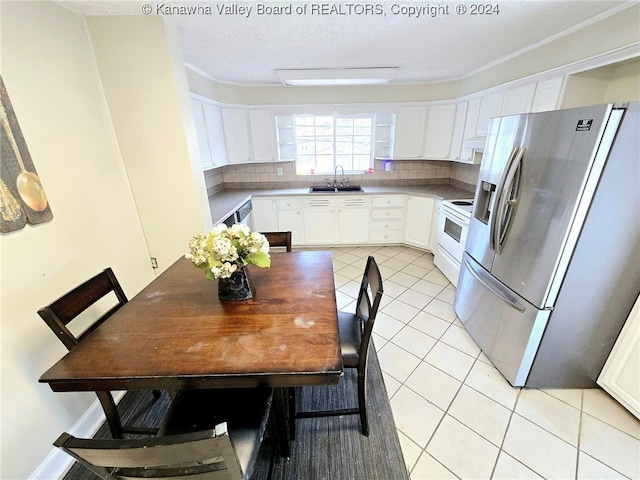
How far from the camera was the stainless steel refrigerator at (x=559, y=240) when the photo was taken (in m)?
1.22

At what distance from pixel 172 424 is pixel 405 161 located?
13.6 ft

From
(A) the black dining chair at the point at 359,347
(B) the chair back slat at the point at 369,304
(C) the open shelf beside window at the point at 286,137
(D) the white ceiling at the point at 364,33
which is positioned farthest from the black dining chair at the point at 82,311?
(C) the open shelf beside window at the point at 286,137

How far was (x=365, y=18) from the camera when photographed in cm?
171

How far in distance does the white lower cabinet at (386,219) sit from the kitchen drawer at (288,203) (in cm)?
109

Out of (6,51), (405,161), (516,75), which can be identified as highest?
(516,75)

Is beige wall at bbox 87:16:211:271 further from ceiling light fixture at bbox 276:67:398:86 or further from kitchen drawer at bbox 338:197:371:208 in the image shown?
kitchen drawer at bbox 338:197:371:208

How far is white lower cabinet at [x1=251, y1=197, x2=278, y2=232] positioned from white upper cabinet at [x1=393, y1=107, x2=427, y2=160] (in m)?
1.99

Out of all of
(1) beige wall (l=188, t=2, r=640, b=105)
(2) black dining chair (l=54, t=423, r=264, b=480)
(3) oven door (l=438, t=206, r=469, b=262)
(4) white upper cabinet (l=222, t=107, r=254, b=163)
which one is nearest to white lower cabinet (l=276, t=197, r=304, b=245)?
(4) white upper cabinet (l=222, t=107, r=254, b=163)

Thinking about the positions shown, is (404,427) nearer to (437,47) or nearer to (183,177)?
(183,177)

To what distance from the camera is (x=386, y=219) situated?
3.86 metres

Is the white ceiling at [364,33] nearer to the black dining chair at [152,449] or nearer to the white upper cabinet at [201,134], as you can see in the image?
the white upper cabinet at [201,134]

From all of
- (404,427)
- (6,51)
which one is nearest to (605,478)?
(404,427)

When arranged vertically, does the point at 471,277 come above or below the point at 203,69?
below

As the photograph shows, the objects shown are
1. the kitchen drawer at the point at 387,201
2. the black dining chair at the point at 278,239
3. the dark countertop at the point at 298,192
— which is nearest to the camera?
the black dining chair at the point at 278,239
